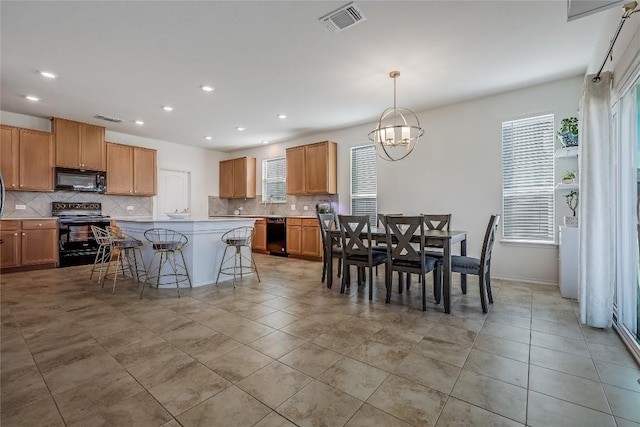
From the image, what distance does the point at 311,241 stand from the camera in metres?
6.18

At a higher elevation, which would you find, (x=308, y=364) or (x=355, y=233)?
(x=355, y=233)

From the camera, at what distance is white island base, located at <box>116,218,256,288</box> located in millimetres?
3982

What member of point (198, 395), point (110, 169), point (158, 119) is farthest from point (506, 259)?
point (110, 169)

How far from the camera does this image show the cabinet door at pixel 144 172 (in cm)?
646

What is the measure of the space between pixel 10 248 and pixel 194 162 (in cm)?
404

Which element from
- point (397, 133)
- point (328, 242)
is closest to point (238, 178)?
point (397, 133)

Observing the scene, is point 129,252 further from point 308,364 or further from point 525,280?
point 525,280

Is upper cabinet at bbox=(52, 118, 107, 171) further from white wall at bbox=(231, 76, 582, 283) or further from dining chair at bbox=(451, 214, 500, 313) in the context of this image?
dining chair at bbox=(451, 214, 500, 313)

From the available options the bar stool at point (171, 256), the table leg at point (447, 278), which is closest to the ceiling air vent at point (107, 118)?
the bar stool at point (171, 256)

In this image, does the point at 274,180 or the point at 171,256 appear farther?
the point at 274,180

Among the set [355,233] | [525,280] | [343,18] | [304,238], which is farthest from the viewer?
[304,238]

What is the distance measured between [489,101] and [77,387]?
5.62 metres

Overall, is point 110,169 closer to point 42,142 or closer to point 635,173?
point 42,142

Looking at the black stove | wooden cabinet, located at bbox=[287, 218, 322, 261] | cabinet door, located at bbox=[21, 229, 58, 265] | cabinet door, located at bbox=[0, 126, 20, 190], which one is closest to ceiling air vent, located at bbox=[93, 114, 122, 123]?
cabinet door, located at bbox=[0, 126, 20, 190]
